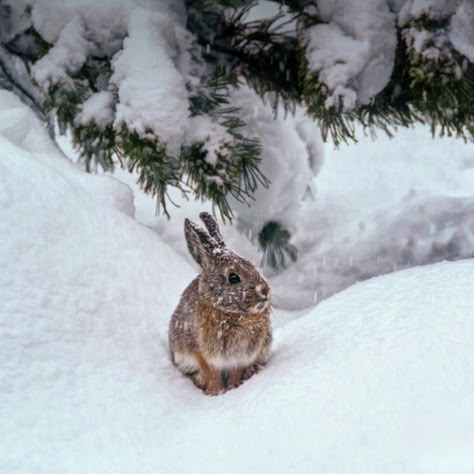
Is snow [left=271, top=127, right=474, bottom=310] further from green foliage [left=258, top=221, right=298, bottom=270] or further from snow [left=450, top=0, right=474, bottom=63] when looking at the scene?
snow [left=450, top=0, right=474, bottom=63]

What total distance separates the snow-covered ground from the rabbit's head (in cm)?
19

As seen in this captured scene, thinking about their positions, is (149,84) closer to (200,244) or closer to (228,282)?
(200,244)

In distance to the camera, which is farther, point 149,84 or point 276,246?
point 276,246

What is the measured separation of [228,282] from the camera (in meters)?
2.00

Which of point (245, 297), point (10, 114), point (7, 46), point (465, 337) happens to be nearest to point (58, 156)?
point (10, 114)

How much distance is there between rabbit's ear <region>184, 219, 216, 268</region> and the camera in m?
2.09

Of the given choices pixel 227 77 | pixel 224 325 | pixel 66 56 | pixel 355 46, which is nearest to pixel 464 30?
pixel 355 46

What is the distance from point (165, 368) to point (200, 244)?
0.39m

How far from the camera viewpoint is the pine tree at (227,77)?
2.35m

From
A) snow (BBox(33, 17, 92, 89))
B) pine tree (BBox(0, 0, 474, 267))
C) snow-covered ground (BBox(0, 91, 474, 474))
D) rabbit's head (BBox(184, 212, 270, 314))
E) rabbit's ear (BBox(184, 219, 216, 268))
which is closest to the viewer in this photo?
snow-covered ground (BBox(0, 91, 474, 474))

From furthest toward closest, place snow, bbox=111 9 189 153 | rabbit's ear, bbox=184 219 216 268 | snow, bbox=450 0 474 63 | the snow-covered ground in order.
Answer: snow, bbox=111 9 189 153, snow, bbox=450 0 474 63, rabbit's ear, bbox=184 219 216 268, the snow-covered ground

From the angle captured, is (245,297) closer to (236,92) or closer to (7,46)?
(236,92)

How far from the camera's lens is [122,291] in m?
2.23

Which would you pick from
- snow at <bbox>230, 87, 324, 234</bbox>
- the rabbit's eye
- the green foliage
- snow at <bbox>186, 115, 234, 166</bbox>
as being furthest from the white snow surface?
the green foliage
